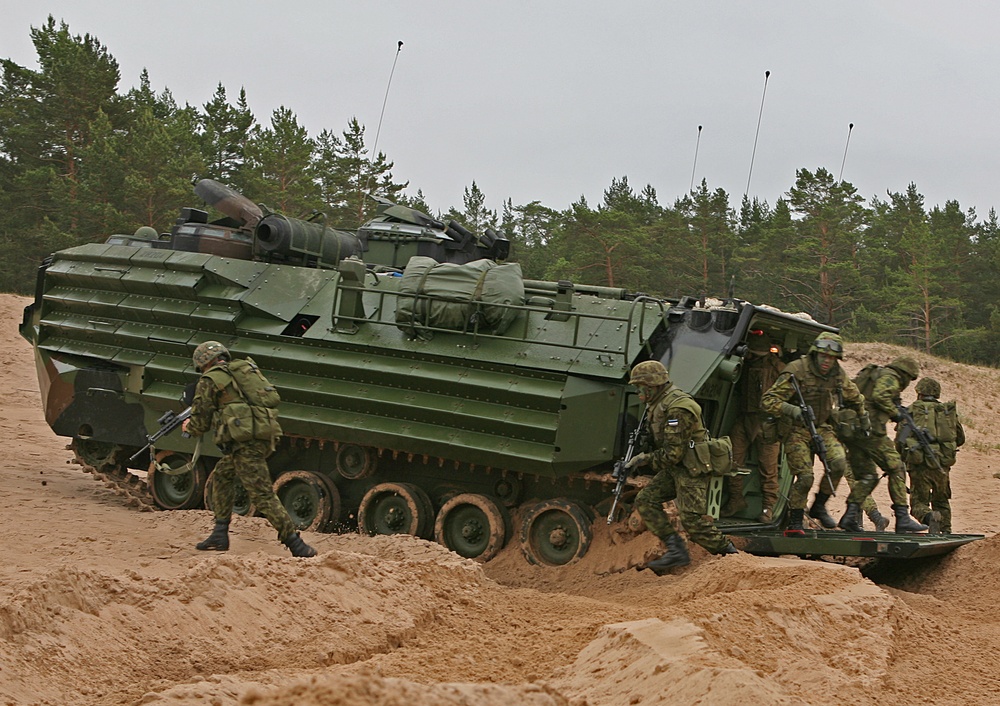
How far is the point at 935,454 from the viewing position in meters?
11.3

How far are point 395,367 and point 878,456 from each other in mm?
4448

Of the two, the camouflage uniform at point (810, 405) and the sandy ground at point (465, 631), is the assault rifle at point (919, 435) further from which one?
the sandy ground at point (465, 631)

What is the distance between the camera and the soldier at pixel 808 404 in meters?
9.62

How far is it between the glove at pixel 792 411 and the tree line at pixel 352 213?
2035 cm

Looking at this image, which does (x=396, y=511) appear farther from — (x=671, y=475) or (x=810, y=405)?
(x=810, y=405)

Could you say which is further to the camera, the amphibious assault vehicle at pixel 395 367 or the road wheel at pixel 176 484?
the road wheel at pixel 176 484

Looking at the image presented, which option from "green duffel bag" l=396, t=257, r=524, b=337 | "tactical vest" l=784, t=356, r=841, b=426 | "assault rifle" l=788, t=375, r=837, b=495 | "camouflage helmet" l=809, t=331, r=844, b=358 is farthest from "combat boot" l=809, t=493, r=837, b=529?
"green duffel bag" l=396, t=257, r=524, b=337

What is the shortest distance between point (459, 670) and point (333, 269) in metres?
6.93

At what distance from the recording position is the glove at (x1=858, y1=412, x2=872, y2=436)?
10172 millimetres

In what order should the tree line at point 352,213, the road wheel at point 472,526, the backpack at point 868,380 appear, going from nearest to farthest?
the road wheel at point 472,526
the backpack at point 868,380
the tree line at point 352,213

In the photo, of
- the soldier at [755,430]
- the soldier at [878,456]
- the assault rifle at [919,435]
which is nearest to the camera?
the soldier at [878,456]

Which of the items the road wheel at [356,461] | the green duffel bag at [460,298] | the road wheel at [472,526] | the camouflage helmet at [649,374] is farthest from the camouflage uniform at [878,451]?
the road wheel at [356,461]

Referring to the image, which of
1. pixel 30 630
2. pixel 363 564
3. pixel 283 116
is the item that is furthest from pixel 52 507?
pixel 283 116

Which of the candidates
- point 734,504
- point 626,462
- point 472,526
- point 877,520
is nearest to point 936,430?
point 877,520
